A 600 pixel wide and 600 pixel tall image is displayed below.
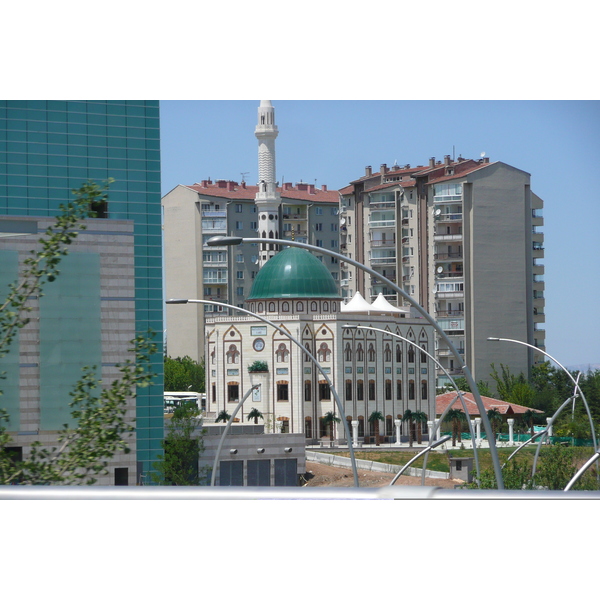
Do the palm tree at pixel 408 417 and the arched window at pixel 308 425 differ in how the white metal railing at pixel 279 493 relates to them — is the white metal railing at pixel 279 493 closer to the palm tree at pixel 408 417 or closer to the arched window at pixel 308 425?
the arched window at pixel 308 425

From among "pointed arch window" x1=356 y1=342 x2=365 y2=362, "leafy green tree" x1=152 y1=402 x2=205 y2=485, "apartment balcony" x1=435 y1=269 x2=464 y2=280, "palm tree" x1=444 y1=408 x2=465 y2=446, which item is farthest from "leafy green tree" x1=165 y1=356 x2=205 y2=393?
"leafy green tree" x1=152 y1=402 x2=205 y2=485

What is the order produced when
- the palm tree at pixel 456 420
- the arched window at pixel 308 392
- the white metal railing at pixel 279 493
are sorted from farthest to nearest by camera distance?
the arched window at pixel 308 392
the palm tree at pixel 456 420
the white metal railing at pixel 279 493

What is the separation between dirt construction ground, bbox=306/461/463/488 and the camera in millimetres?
26766

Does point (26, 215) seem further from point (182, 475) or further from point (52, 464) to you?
point (52, 464)

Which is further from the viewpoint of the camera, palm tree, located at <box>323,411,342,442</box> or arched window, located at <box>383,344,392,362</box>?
arched window, located at <box>383,344,392,362</box>

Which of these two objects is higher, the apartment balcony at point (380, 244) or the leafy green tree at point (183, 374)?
the apartment balcony at point (380, 244)

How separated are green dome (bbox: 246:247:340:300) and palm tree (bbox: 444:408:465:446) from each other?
58.6 feet

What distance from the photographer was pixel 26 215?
65.4 ft

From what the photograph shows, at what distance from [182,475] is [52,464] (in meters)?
12.6

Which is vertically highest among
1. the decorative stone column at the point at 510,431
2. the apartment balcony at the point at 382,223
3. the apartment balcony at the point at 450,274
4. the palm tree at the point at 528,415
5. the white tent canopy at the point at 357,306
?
the apartment balcony at the point at 382,223

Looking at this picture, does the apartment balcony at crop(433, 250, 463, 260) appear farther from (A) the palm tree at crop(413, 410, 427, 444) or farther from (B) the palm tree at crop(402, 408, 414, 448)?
(A) the palm tree at crop(413, 410, 427, 444)

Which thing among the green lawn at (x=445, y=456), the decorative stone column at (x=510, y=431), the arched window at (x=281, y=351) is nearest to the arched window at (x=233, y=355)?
the arched window at (x=281, y=351)

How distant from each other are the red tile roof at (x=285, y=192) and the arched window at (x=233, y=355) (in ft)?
20.7

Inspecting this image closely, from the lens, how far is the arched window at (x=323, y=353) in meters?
41.8
